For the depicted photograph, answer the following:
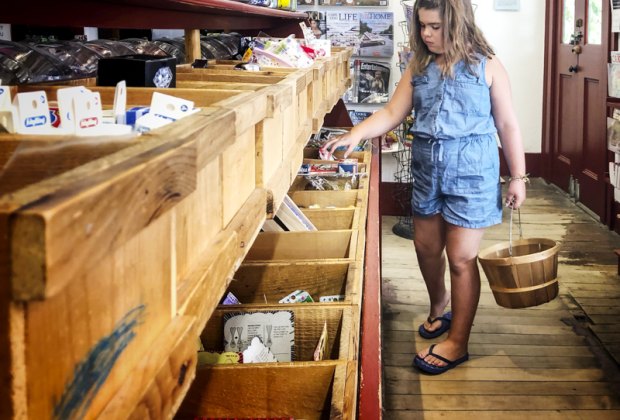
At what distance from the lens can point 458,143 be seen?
2996mm

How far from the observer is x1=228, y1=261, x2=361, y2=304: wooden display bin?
2.09 m

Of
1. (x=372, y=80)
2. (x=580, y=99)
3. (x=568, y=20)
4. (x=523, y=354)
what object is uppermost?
(x=568, y=20)

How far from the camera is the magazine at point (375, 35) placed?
6730 mm

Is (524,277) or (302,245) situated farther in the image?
(524,277)

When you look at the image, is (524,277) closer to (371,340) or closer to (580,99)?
(371,340)

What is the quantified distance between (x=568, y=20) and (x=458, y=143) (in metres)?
4.27

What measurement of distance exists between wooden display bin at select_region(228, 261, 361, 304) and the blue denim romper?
3.53 feet

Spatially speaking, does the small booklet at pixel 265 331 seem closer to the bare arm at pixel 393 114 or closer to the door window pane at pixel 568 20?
the bare arm at pixel 393 114

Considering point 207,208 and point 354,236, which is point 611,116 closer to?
point 354,236

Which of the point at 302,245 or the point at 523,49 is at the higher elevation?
the point at 523,49

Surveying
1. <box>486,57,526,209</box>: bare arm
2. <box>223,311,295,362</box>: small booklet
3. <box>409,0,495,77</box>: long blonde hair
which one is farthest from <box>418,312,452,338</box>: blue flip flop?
<box>223,311,295,362</box>: small booklet

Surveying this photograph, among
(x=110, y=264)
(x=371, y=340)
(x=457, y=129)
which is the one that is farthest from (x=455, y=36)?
(x=110, y=264)

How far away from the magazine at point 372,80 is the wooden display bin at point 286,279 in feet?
15.7

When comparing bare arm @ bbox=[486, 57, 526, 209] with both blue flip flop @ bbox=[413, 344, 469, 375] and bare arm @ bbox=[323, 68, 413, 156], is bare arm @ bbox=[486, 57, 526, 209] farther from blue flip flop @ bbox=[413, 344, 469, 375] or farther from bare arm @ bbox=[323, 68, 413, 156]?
blue flip flop @ bbox=[413, 344, 469, 375]
